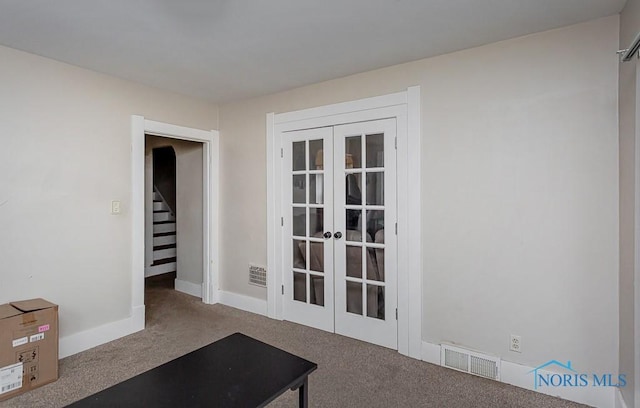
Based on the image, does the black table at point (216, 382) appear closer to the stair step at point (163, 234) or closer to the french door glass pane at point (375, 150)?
the french door glass pane at point (375, 150)

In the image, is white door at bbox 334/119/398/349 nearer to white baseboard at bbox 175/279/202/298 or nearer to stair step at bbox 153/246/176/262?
white baseboard at bbox 175/279/202/298

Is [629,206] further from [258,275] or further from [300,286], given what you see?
[258,275]

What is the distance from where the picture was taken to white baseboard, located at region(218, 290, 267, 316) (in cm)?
367

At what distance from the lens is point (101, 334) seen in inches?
117

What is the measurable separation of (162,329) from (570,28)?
409cm

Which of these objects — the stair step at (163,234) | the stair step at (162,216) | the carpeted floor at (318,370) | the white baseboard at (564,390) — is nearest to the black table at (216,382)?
the carpeted floor at (318,370)

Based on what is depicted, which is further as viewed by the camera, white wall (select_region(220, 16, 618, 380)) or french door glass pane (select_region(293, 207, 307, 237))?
french door glass pane (select_region(293, 207, 307, 237))

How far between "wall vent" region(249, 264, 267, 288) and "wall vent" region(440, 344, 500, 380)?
191cm

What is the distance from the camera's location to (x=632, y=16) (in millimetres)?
1765

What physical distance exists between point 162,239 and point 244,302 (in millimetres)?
2591

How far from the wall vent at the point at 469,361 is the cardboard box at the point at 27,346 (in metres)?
2.84

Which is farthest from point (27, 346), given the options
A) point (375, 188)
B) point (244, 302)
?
point (375, 188)

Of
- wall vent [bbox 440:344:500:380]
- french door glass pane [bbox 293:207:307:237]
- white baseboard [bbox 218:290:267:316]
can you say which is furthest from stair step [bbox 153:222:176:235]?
wall vent [bbox 440:344:500:380]

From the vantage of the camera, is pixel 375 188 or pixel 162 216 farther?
pixel 162 216
